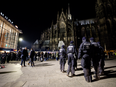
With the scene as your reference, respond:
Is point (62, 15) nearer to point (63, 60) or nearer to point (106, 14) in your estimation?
point (106, 14)

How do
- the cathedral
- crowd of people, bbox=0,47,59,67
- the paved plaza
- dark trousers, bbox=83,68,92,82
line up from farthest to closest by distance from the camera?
the cathedral, crowd of people, bbox=0,47,59,67, dark trousers, bbox=83,68,92,82, the paved plaza

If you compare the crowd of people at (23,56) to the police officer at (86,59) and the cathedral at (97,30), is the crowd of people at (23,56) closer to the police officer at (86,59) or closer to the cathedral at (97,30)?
the police officer at (86,59)

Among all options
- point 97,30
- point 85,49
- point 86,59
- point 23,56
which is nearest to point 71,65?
point 86,59

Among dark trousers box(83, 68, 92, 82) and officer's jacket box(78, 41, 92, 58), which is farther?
officer's jacket box(78, 41, 92, 58)

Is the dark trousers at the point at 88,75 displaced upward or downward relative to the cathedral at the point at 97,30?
downward

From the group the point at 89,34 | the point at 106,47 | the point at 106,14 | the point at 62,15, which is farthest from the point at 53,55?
the point at 106,14

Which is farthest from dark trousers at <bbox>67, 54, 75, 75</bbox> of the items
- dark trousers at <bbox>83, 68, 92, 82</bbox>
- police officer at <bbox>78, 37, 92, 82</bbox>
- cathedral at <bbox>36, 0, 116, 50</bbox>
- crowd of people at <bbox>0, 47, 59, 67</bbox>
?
cathedral at <bbox>36, 0, 116, 50</bbox>

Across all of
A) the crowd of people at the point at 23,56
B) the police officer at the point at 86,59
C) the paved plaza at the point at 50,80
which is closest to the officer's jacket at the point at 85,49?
the police officer at the point at 86,59

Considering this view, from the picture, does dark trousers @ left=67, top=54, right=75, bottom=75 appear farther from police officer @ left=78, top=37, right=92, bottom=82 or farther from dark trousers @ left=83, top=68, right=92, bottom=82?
dark trousers @ left=83, top=68, right=92, bottom=82

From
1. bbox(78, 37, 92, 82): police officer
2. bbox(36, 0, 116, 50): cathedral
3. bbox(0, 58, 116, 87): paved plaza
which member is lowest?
bbox(0, 58, 116, 87): paved plaza

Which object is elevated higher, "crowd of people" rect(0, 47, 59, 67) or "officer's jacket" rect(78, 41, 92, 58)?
"officer's jacket" rect(78, 41, 92, 58)

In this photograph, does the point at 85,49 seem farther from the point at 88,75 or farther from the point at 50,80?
the point at 50,80

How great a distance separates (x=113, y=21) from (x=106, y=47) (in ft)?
40.1

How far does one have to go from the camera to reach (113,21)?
28.9 m
